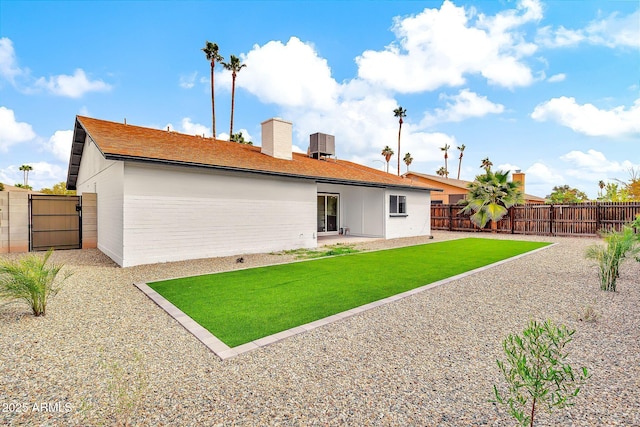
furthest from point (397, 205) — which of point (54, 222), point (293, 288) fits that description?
point (54, 222)

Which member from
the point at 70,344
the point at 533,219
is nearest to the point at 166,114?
the point at 70,344

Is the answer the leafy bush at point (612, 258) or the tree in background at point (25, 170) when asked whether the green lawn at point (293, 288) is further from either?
the tree in background at point (25, 170)

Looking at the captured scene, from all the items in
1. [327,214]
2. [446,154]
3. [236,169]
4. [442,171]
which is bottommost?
[327,214]

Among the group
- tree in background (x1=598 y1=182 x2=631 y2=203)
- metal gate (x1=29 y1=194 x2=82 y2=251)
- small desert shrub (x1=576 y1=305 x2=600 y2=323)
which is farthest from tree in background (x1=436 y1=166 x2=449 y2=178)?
small desert shrub (x1=576 y1=305 x2=600 y2=323)

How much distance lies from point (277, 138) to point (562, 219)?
17570 mm

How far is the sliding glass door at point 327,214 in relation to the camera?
56.5ft

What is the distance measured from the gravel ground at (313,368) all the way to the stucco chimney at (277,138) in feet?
33.6

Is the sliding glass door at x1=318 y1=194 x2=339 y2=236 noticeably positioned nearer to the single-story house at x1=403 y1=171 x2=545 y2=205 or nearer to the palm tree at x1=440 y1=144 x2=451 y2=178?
the single-story house at x1=403 y1=171 x2=545 y2=205

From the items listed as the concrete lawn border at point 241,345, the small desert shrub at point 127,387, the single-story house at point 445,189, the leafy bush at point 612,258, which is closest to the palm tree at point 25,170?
the single-story house at point 445,189

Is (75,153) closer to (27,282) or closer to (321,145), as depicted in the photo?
(321,145)

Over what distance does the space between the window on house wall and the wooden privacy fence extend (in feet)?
21.1

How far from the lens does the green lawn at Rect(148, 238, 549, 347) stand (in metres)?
4.64

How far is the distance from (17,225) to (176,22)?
10172mm

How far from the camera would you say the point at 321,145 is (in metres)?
19.1
